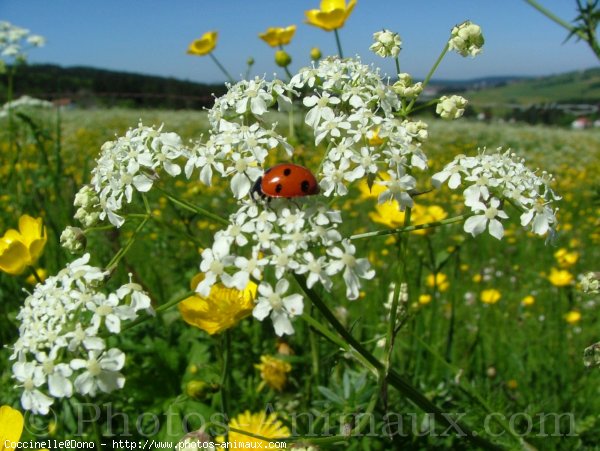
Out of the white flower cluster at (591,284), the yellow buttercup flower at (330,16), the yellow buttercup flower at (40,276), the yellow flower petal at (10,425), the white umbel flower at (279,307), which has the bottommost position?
the yellow flower petal at (10,425)

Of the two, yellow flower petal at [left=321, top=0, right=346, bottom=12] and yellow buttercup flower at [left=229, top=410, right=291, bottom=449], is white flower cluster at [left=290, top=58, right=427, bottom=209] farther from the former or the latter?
yellow flower petal at [left=321, top=0, right=346, bottom=12]

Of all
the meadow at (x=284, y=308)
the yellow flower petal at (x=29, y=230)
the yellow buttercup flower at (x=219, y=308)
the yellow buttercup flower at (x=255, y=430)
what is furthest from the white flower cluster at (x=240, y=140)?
the yellow buttercup flower at (x=255, y=430)

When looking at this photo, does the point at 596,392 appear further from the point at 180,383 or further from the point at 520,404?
the point at 180,383

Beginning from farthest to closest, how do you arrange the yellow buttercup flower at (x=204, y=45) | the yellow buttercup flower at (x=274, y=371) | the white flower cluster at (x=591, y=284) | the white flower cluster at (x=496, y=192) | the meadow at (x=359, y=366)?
1. the yellow buttercup flower at (x=204, y=45)
2. the yellow buttercup flower at (x=274, y=371)
3. the meadow at (x=359, y=366)
4. the white flower cluster at (x=591, y=284)
5. the white flower cluster at (x=496, y=192)

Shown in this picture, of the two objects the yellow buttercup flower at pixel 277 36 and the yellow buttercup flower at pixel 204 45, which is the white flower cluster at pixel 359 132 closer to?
the yellow buttercup flower at pixel 277 36

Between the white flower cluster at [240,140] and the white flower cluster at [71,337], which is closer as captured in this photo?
the white flower cluster at [71,337]

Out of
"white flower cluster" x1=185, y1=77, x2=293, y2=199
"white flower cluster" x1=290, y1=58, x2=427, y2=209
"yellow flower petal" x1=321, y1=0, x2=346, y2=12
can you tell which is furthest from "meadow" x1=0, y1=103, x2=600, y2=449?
"yellow flower petal" x1=321, y1=0, x2=346, y2=12

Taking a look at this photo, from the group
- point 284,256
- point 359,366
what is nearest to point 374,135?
point 284,256
